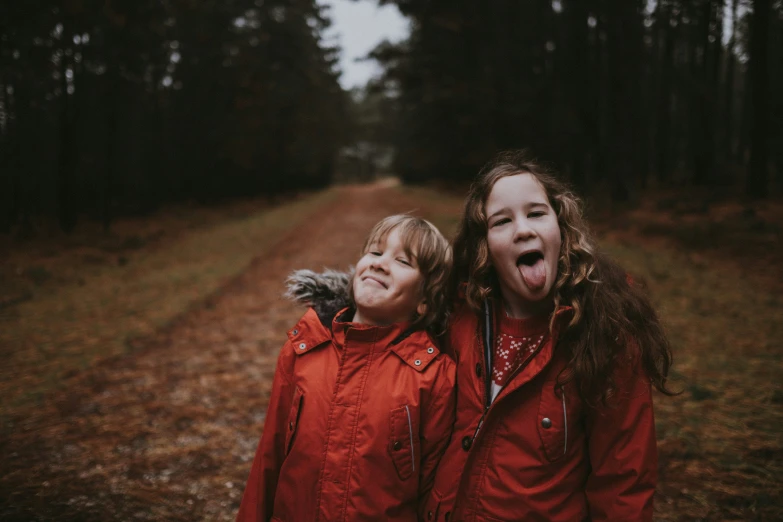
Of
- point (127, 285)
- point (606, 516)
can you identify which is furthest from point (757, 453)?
point (127, 285)

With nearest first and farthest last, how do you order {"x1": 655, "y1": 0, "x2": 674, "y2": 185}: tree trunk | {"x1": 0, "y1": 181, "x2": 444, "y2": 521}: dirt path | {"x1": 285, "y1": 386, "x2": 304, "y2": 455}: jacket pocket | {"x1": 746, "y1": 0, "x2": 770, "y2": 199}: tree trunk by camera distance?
{"x1": 285, "y1": 386, "x2": 304, "y2": 455}: jacket pocket → {"x1": 0, "y1": 181, "x2": 444, "y2": 521}: dirt path → {"x1": 746, "y1": 0, "x2": 770, "y2": 199}: tree trunk → {"x1": 655, "y1": 0, "x2": 674, "y2": 185}: tree trunk

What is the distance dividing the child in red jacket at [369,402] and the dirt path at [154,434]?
1.11 m

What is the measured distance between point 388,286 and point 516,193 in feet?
2.14

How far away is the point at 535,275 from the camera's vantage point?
154 cm

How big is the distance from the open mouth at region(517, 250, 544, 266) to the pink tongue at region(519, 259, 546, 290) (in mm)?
28

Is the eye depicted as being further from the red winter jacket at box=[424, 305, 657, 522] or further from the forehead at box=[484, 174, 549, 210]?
the red winter jacket at box=[424, 305, 657, 522]

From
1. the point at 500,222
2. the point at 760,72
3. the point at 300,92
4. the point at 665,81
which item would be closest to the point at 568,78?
the point at 760,72

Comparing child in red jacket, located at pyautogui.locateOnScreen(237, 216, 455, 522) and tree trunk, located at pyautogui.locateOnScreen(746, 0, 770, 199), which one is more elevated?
tree trunk, located at pyautogui.locateOnScreen(746, 0, 770, 199)

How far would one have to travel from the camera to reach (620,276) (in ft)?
5.51

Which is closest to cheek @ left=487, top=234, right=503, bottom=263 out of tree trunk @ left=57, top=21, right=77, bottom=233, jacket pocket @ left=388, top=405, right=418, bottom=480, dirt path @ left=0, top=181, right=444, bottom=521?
jacket pocket @ left=388, top=405, right=418, bottom=480

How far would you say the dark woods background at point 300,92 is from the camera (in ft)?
35.7

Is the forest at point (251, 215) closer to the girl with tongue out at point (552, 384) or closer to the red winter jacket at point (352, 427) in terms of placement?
the girl with tongue out at point (552, 384)

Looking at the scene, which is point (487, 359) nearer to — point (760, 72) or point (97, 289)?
point (97, 289)

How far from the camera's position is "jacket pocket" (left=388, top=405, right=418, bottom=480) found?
5.22 ft
